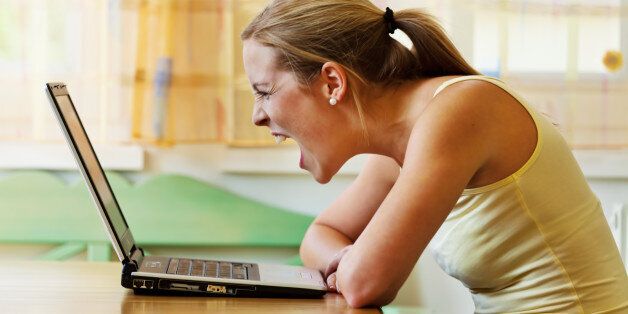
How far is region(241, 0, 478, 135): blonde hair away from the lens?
4.08ft

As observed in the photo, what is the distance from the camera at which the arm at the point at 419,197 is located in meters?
1.09

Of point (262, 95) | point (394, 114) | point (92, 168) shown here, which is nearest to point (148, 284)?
point (92, 168)

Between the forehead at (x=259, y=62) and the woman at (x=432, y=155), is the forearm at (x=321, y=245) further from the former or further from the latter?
the forehead at (x=259, y=62)

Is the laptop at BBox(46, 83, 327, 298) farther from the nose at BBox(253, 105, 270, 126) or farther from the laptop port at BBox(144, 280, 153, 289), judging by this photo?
the nose at BBox(253, 105, 270, 126)

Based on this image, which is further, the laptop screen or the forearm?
the forearm

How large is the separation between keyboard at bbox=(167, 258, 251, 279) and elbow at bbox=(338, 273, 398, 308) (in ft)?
0.61

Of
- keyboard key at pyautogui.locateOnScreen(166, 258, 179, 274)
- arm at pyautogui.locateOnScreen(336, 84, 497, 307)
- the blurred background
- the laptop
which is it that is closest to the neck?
arm at pyautogui.locateOnScreen(336, 84, 497, 307)

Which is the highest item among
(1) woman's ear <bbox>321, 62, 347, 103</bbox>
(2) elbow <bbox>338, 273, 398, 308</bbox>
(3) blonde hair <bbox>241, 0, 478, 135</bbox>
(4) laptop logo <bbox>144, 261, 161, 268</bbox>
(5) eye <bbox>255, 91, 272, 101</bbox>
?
(3) blonde hair <bbox>241, 0, 478, 135</bbox>

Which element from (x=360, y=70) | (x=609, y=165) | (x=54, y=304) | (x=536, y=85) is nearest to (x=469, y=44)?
(x=536, y=85)

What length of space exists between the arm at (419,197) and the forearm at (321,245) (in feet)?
0.94

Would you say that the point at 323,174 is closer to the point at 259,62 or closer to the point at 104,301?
the point at 259,62

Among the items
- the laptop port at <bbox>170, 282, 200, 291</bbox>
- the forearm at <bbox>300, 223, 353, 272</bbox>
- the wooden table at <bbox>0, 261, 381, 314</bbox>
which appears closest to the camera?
the wooden table at <bbox>0, 261, 381, 314</bbox>

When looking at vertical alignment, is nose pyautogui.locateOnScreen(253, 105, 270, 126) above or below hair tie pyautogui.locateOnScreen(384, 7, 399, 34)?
below

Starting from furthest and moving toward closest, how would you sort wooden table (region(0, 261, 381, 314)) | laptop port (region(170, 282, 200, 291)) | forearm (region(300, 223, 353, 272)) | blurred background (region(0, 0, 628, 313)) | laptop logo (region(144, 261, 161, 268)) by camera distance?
blurred background (region(0, 0, 628, 313)), forearm (region(300, 223, 353, 272)), laptop logo (region(144, 261, 161, 268)), laptop port (region(170, 282, 200, 291)), wooden table (region(0, 261, 381, 314))
